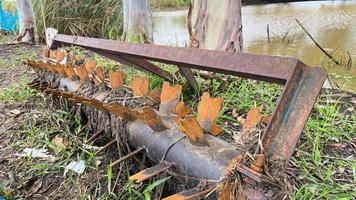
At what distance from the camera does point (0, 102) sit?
2486 millimetres

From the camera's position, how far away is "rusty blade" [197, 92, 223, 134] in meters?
1.09

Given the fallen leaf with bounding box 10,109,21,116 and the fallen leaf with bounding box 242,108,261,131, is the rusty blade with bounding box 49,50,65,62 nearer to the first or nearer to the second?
the fallen leaf with bounding box 10,109,21,116

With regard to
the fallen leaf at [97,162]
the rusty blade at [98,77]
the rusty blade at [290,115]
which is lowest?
the fallen leaf at [97,162]

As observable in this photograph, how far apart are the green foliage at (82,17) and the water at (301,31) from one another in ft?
2.57

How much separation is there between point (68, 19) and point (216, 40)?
3637 millimetres

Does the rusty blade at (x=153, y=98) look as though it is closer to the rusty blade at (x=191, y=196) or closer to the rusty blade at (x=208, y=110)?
the rusty blade at (x=208, y=110)

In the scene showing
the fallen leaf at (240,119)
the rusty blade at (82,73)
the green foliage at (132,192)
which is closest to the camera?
the green foliage at (132,192)

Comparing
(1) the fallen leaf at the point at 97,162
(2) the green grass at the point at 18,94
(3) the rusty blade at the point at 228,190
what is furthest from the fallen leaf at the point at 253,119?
(2) the green grass at the point at 18,94

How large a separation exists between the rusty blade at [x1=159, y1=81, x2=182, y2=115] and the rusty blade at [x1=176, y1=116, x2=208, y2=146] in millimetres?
238

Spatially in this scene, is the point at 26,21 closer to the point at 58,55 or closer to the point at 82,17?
the point at 82,17

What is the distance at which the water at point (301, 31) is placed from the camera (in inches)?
180

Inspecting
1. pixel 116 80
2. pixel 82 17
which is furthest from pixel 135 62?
pixel 82 17

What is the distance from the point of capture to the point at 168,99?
1.36 metres

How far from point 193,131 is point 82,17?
510 cm
